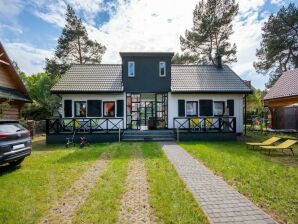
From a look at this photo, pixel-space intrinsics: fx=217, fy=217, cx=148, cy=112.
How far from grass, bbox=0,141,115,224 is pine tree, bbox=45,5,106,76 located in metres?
23.1

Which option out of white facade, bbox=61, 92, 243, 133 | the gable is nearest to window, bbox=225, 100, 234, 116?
white facade, bbox=61, 92, 243, 133

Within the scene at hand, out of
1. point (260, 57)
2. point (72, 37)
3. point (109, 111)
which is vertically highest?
point (72, 37)

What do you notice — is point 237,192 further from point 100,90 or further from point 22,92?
point 22,92

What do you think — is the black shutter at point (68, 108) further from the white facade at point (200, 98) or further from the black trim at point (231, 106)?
the black trim at point (231, 106)

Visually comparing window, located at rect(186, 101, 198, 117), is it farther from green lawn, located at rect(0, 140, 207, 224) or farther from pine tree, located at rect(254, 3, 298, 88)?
pine tree, located at rect(254, 3, 298, 88)

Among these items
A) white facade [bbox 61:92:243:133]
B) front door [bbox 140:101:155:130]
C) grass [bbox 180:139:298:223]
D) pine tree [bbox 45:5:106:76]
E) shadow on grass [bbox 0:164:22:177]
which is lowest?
shadow on grass [bbox 0:164:22:177]

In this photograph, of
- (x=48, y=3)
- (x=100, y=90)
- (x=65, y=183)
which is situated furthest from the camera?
(x=100, y=90)

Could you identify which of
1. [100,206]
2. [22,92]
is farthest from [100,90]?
[100,206]

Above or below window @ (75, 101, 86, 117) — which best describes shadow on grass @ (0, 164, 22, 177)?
below

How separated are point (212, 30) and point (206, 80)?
13468 millimetres

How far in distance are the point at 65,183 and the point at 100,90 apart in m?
10.2

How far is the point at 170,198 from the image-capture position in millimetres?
4371

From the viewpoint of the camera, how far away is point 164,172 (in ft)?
20.5

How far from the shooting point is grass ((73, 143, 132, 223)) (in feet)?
11.9
